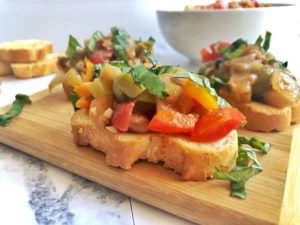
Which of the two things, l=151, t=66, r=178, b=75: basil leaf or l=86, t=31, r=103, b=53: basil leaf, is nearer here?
l=151, t=66, r=178, b=75: basil leaf

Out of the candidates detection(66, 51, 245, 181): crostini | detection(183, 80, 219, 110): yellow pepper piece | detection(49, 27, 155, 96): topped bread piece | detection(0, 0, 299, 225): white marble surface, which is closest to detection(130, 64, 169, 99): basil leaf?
detection(66, 51, 245, 181): crostini

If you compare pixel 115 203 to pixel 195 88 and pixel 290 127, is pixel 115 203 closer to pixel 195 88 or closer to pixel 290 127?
pixel 195 88

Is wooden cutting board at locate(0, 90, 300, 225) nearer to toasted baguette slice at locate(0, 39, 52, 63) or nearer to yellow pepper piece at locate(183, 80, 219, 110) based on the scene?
yellow pepper piece at locate(183, 80, 219, 110)

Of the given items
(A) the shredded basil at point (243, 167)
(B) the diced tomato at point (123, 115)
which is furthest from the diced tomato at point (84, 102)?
(A) the shredded basil at point (243, 167)

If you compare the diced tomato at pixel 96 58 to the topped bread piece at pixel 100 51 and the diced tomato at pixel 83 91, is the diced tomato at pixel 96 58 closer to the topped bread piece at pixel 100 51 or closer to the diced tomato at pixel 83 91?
the topped bread piece at pixel 100 51

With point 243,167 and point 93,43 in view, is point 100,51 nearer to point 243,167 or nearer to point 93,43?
point 93,43

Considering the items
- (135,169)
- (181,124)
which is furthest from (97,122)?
(181,124)

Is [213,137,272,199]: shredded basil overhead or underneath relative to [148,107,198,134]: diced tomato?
underneath
